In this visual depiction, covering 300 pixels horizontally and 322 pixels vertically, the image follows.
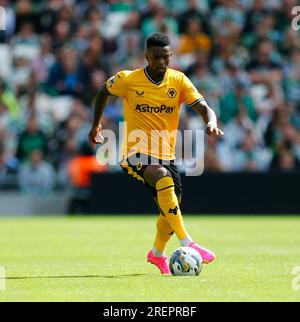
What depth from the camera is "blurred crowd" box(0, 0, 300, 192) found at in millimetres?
21953

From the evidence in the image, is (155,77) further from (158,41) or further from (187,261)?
(187,261)

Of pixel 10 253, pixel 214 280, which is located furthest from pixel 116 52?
pixel 214 280

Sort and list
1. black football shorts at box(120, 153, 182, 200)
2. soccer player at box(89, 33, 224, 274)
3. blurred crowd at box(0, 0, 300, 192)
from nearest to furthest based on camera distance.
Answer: black football shorts at box(120, 153, 182, 200), soccer player at box(89, 33, 224, 274), blurred crowd at box(0, 0, 300, 192)

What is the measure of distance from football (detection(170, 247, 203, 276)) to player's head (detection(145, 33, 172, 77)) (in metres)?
1.90

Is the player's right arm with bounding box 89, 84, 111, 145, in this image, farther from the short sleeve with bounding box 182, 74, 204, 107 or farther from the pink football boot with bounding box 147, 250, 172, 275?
the pink football boot with bounding box 147, 250, 172, 275

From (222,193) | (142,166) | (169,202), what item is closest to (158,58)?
(142,166)

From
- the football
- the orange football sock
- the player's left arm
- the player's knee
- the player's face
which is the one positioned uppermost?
the player's face

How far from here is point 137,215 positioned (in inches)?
859

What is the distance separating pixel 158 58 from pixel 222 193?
1154 cm

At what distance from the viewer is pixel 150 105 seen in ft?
35.1

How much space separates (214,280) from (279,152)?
12258 mm

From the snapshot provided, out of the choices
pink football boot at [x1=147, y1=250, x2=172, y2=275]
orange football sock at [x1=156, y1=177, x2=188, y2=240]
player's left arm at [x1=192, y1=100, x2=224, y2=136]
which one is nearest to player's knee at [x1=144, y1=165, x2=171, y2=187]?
orange football sock at [x1=156, y1=177, x2=188, y2=240]

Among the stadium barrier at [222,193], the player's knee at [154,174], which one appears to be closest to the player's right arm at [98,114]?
the player's knee at [154,174]
